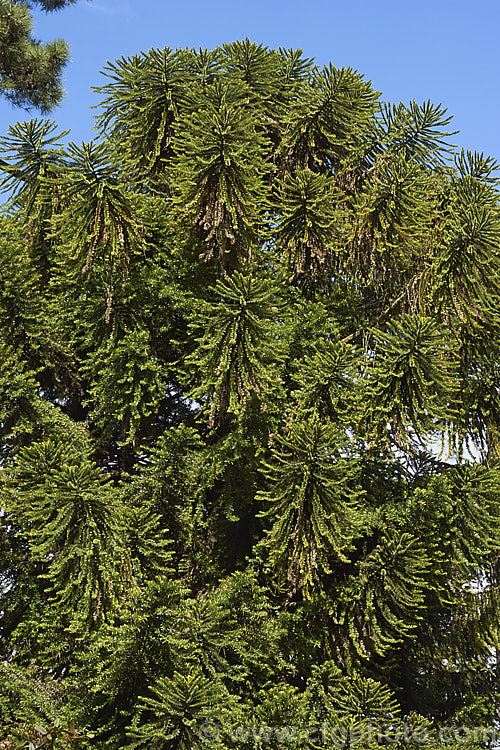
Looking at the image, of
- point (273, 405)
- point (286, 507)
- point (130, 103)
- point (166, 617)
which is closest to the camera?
point (166, 617)

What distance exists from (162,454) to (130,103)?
422cm

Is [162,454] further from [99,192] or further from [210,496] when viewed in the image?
[99,192]

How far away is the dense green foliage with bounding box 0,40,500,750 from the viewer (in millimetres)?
6395

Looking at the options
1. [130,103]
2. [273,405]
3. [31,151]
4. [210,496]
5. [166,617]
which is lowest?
[166,617]

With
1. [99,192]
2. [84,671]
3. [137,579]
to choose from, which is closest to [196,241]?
[99,192]

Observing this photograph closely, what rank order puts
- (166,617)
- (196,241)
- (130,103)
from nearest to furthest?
(166,617)
(196,241)
(130,103)

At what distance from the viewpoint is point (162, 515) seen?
7.36 meters

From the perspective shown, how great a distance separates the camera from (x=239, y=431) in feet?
23.3

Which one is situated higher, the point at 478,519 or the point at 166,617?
the point at 478,519

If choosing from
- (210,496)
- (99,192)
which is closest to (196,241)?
(99,192)

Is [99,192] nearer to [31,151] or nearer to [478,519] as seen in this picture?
[31,151]

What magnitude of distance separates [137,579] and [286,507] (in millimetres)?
1446

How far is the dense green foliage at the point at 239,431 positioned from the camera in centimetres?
639

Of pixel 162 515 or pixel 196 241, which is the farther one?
pixel 196 241
